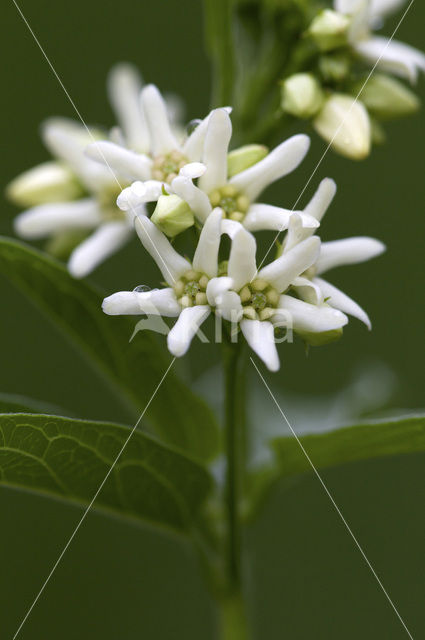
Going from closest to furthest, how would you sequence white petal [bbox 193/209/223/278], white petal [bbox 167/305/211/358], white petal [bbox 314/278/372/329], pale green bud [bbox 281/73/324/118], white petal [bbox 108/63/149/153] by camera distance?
white petal [bbox 167/305/211/358], white petal [bbox 193/209/223/278], white petal [bbox 314/278/372/329], pale green bud [bbox 281/73/324/118], white petal [bbox 108/63/149/153]

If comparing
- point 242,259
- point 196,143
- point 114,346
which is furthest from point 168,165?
point 114,346

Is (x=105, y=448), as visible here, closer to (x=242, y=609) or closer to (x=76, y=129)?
(x=242, y=609)

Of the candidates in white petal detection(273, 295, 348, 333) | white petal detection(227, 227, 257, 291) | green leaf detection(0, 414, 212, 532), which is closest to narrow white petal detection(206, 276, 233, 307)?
white petal detection(227, 227, 257, 291)

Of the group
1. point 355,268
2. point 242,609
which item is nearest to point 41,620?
point 242,609

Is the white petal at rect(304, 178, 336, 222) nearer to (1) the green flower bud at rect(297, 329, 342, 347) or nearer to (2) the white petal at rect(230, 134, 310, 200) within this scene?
(2) the white petal at rect(230, 134, 310, 200)

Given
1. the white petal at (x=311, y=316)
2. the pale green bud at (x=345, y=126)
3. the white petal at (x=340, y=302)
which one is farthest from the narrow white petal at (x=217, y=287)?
the pale green bud at (x=345, y=126)
